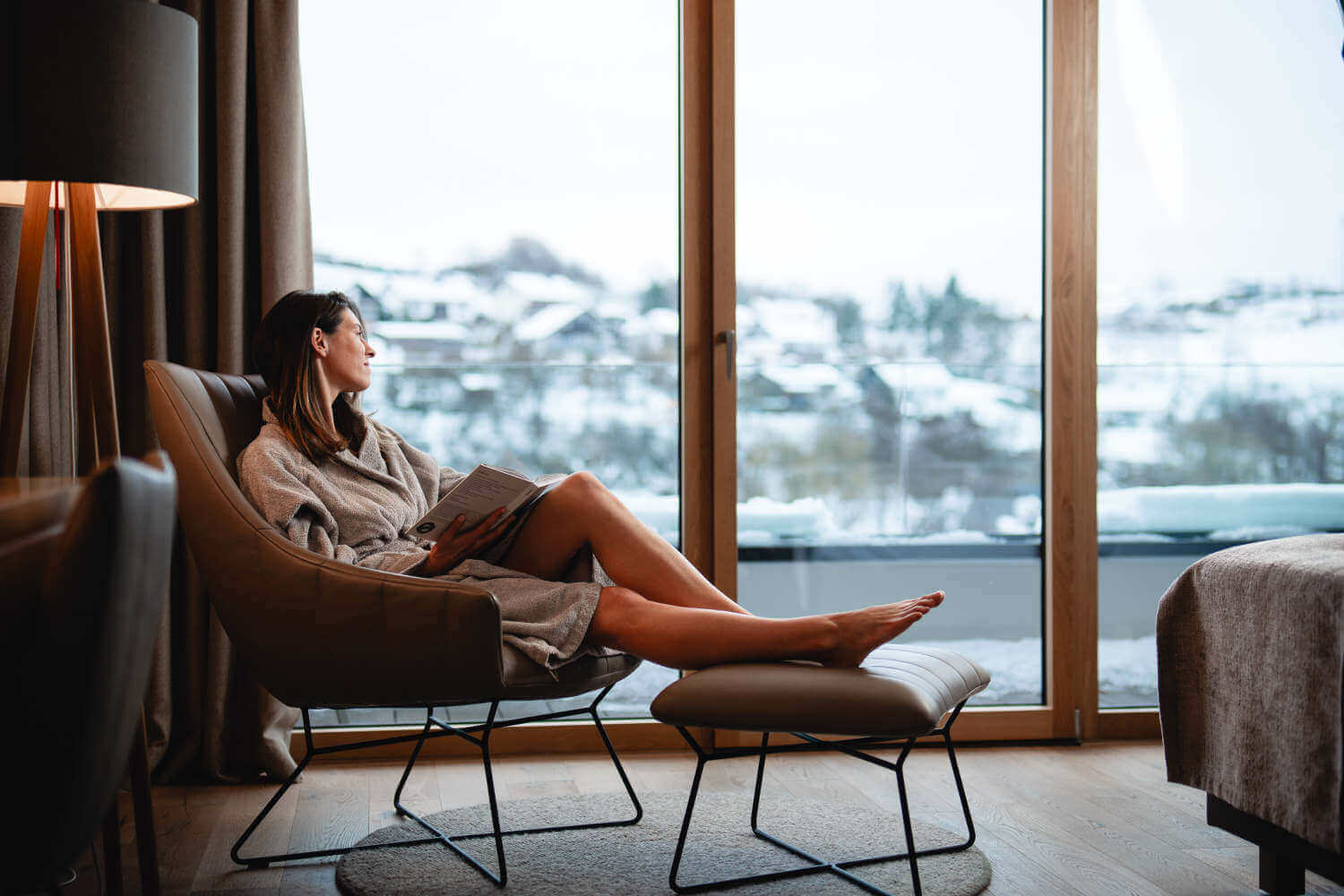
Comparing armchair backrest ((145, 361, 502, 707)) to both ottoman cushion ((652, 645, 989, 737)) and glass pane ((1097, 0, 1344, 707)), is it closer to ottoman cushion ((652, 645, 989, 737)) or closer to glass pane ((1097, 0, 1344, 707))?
ottoman cushion ((652, 645, 989, 737))

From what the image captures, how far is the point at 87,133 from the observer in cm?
204

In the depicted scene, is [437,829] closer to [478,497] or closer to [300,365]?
[478,497]

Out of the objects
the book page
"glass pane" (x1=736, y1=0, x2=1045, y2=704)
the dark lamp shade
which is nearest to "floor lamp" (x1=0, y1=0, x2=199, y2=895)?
the dark lamp shade

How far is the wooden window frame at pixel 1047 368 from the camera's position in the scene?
3.17 metres

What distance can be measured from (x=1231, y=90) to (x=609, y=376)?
6.39 ft

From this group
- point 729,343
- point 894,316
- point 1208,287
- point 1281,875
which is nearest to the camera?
point 1281,875

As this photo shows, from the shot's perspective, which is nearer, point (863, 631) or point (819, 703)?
point (819, 703)

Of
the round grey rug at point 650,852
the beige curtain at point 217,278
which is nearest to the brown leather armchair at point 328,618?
the round grey rug at point 650,852

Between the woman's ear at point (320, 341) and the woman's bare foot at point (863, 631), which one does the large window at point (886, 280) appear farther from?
the woman's bare foot at point (863, 631)

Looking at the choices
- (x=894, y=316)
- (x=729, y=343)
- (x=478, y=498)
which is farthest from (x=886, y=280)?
(x=478, y=498)

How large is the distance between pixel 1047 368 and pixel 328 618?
2152mm

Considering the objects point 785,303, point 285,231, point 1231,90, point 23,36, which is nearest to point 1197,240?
point 1231,90

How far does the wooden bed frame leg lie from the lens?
2.01m

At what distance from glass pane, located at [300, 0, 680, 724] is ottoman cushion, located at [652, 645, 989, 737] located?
1.26m
